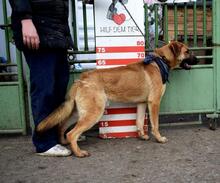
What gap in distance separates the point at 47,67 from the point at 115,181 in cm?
147

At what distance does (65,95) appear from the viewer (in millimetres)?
4844

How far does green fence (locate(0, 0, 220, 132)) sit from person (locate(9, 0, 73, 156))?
0.77 meters

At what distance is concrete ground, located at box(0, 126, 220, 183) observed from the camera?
12.6 ft

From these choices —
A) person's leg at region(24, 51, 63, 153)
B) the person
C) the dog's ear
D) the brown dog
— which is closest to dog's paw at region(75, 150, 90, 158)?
the brown dog

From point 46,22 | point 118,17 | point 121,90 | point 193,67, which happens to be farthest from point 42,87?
point 193,67

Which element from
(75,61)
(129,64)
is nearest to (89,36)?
→ (75,61)

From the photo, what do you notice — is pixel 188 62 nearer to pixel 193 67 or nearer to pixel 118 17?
pixel 193 67

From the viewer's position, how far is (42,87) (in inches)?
172

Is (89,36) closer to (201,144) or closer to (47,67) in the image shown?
(47,67)

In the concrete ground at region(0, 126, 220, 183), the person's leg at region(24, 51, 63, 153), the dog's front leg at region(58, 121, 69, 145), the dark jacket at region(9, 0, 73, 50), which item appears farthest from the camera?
the dog's front leg at region(58, 121, 69, 145)

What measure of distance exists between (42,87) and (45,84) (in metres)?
0.05

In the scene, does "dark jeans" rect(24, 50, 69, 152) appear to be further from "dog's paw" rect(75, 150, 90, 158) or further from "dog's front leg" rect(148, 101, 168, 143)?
"dog's front leg" rect(148, 101, 168, 143)

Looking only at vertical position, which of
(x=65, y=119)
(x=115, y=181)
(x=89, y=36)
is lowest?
(x=115, y=181)

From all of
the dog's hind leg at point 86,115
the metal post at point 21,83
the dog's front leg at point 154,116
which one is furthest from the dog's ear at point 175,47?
the metal post at point 21,83
